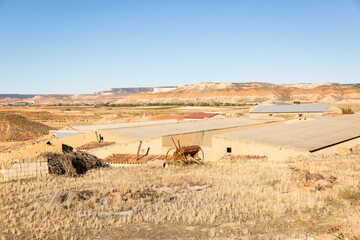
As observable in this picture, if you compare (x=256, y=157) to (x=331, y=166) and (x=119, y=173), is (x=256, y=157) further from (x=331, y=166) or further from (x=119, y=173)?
(x=119, y=173)

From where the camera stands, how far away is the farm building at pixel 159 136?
31406mm

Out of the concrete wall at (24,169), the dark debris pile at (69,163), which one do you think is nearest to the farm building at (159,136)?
the dark debris pile at (69,163)

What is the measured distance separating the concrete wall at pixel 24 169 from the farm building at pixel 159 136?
14.7m

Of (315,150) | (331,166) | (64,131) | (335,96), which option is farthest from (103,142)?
(335,96)

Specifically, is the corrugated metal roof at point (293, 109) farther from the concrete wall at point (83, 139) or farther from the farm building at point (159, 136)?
the concrete wall at point (83, 139)

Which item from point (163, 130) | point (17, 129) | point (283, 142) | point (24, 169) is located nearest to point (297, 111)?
point (163, 130)

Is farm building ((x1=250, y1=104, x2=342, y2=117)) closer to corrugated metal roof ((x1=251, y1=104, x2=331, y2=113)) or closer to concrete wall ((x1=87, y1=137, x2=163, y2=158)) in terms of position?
corrugated metal roof ((x1=251, y1=104, x2=331, y2=113))

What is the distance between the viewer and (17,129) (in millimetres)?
60281

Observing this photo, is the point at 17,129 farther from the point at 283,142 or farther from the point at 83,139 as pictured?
the point at 283,142

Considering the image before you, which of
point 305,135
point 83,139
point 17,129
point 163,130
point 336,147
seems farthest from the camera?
point 17,129

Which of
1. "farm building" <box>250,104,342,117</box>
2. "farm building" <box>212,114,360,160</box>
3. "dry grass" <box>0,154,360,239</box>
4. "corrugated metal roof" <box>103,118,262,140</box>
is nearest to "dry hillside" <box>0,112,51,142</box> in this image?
"corrugated metal roof" <box>103,118,262,140</box>

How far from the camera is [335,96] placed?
609 ft

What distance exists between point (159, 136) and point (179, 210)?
71.1 ft

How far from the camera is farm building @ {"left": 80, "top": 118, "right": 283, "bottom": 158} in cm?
3141
